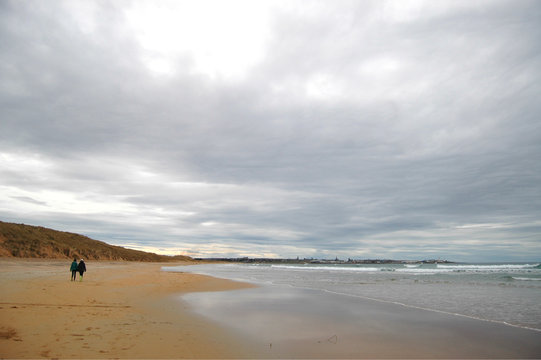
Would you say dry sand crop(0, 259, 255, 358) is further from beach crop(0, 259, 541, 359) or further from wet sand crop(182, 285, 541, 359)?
wet sand crop(182, 285, 541, 359)

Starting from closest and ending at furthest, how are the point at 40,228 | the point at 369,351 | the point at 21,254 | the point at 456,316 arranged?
the point at 369,351 → the point at 456,316 → the point at 21,254 → the point at 40,228

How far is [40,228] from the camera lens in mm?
60062

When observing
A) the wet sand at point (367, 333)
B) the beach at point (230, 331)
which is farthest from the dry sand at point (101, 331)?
the wet sand at point (367, 333)

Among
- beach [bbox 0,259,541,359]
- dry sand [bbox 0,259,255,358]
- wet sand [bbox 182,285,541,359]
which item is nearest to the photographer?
dry sand [bbox 0,259,255,358]

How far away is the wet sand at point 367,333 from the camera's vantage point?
7945 millimetres

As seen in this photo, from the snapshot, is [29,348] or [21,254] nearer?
[29,348]

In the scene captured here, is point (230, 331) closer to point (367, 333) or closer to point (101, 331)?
point (101, 331)

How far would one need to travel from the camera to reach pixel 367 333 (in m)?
9.75

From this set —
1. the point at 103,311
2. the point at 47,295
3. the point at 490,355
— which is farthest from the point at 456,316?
the point at 47,295

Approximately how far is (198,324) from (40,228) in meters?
65.2

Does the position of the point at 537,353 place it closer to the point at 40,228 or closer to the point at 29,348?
the point at 29,348

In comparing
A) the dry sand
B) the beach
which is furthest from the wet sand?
the dry sand

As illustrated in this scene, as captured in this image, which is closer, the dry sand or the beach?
the dry sand

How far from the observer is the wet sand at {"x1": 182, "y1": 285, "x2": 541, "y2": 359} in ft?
26.1
